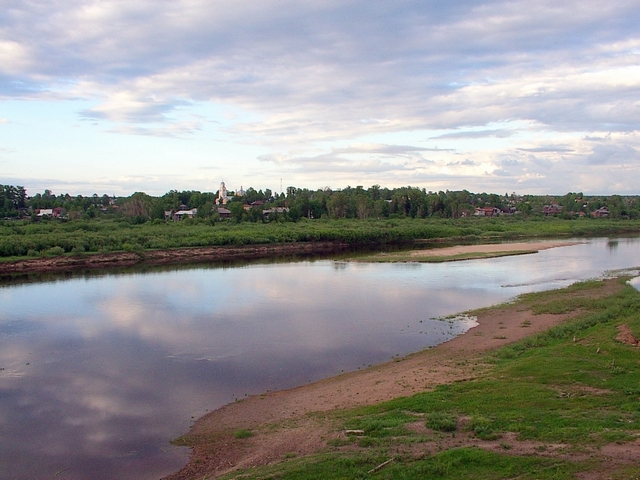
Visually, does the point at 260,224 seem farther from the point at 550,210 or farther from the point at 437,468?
the point at 550,210

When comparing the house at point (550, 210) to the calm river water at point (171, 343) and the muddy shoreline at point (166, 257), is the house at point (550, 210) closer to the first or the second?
the muddy shoreline at point (166, 257)

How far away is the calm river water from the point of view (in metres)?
11.3

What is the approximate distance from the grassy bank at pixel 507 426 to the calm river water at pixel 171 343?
3.42 m

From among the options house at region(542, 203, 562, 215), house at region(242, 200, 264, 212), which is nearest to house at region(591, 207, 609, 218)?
house at region(542, 203, 562, 215)

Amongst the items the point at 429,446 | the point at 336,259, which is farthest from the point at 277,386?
the point at 336,259

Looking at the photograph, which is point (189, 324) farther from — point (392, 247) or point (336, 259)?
point (392, 247)

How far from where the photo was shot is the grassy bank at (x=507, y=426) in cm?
723

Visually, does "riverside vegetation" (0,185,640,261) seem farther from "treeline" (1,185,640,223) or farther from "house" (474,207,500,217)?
"house" (474,207,500,217)

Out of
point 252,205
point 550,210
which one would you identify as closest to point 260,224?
point 252,205

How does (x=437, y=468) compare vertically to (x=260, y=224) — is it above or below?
below

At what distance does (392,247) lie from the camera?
59.0 m

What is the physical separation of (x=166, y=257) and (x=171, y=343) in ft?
104

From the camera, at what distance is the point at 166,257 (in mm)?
49062

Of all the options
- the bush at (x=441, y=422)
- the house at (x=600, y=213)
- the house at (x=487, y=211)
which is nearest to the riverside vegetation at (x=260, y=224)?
the house at (x=600, y=213)
